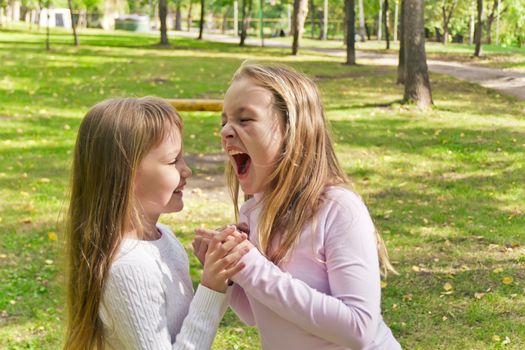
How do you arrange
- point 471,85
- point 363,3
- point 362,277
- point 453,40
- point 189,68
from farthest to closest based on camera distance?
point 453,40
point 363,3
point 189,68
point 471,85
point 362,277

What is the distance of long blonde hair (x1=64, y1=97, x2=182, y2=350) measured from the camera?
2357mm

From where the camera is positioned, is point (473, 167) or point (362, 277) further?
point (473, 167)

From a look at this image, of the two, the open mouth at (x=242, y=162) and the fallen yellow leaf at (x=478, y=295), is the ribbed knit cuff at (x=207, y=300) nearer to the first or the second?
the open mouth at (x=242, y=162)

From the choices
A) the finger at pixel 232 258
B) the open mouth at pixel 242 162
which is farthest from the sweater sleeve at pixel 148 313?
the open mouth at pixel 242 162

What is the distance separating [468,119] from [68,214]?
13.1 meters

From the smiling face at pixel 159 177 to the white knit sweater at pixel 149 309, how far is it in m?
0.13

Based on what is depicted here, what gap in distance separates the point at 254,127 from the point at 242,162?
14cm

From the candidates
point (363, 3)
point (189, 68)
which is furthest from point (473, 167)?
point (363, 3)

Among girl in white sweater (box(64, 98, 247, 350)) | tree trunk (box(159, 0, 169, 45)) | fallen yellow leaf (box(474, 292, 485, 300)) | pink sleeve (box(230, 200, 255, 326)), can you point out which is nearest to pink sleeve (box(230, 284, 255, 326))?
pink sleeve (box(230, 200, 255, 326))

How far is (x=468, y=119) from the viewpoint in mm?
14844

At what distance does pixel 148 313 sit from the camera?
7.43 feet

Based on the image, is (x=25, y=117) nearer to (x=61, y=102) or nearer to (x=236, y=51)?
(x=61, y=102)

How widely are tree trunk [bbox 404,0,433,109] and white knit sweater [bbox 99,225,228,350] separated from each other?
14.2m

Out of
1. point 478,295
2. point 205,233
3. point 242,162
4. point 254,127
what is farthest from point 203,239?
point 478,295
